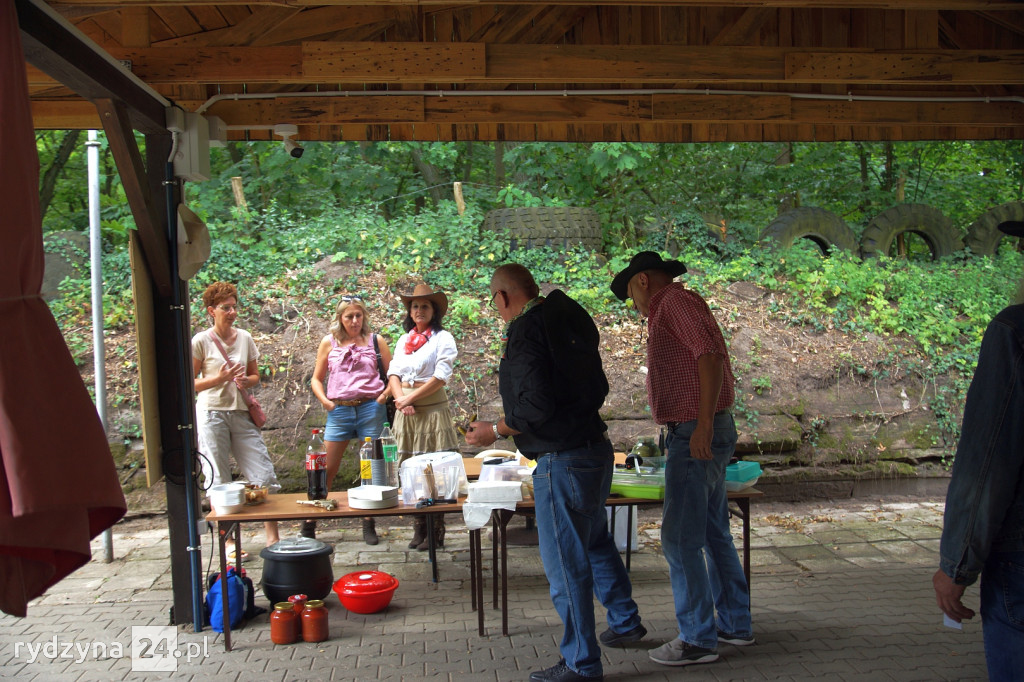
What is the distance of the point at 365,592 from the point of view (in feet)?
15.6

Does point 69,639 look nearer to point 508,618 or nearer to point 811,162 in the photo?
point 508,618

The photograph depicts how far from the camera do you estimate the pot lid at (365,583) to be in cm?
475

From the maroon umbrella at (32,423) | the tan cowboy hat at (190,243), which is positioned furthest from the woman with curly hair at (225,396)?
the maroon umbrella at (32,423)

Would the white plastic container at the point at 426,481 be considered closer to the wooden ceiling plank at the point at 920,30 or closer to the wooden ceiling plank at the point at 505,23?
the wooden ceiling plank at the point at 505,23

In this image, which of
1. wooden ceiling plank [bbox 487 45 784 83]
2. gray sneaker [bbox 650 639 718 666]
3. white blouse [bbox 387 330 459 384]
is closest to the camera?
gray sneaker [bbox 650 639 718 666]

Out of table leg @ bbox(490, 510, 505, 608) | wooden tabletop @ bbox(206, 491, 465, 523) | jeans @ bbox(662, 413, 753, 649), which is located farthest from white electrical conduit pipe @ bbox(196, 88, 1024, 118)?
table leg @ bbox(490, 510, 505, 608)

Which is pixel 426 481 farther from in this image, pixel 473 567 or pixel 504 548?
pixel 473 567

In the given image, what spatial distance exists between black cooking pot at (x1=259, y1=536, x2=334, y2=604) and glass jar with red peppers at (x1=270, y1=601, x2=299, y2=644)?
1.04 feet

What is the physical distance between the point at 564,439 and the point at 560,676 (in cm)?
108

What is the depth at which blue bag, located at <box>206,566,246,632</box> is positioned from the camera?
180 inches

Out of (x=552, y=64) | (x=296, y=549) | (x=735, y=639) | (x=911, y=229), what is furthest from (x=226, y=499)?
(x=911, y=229)

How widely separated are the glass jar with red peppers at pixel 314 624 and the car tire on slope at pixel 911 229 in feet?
31.7

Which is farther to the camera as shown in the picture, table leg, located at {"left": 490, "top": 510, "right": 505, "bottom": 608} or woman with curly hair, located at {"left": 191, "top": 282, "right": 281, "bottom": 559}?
woman with curly hair, located at {"left": 191, "top": 282, "right": 281, "bottom": 559}

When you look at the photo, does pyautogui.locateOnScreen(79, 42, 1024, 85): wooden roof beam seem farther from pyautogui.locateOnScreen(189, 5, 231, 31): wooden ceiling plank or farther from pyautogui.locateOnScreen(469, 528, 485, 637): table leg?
pyautogui.locateOnScreen(469, 528, 485, 637): table leg
